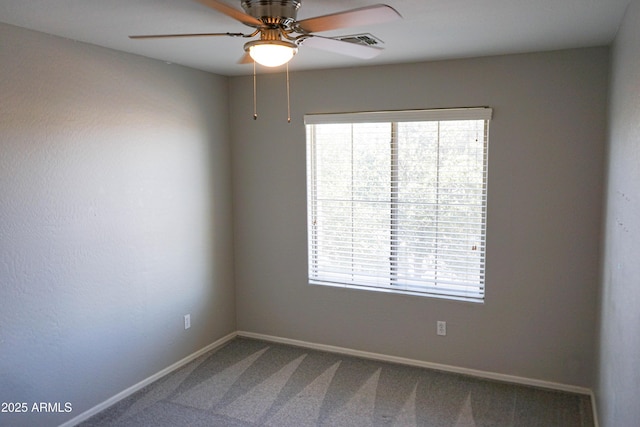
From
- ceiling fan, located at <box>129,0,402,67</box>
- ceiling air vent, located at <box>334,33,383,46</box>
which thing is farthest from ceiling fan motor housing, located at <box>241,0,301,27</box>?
ceiling air vent, located at <box>334,33,383,46</box>

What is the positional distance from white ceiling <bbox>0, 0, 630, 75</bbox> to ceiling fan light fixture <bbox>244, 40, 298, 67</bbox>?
1.19ft

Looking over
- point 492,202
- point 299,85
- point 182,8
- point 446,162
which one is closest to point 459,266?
point 492,202

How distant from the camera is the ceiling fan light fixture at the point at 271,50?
2.00 m

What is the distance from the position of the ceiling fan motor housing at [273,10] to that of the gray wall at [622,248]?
1.44 metres

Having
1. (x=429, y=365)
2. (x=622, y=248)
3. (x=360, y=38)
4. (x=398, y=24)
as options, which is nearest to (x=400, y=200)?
(x=429, y=365)

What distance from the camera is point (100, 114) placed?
3.20 metres

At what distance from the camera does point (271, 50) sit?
6.59 ft

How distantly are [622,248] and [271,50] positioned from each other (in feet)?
6.02

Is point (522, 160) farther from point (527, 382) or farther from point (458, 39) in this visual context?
point (527, 382)

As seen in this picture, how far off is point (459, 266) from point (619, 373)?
1629 millimetres

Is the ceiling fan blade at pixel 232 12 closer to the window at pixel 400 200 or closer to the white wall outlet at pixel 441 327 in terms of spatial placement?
the window at pixel 400 200

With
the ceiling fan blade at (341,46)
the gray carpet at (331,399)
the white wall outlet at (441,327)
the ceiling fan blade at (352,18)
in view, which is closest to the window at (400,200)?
the white wall outlet at (441,327)

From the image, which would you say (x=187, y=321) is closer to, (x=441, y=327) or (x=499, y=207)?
(x=441, y=327)

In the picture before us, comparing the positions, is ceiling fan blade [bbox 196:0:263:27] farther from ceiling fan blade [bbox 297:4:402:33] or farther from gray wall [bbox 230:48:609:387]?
gray wall [bbox 230:48:609:387]
